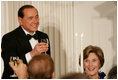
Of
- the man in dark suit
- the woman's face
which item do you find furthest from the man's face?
the woman's face

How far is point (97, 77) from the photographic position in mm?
1518

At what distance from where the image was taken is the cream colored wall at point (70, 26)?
4.94 feet

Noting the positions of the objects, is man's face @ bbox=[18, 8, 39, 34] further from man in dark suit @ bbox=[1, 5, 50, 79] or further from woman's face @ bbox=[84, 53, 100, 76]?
woman's face @ bbox=[84, 53, 100, 76]

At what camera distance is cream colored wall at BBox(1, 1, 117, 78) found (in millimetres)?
1505

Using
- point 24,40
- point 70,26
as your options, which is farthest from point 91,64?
point 24,40

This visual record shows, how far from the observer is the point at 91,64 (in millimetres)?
1515

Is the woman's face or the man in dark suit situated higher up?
the man in dark suit

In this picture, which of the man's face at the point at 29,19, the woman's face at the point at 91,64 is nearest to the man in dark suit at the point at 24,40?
the man's face at the point at 29,19

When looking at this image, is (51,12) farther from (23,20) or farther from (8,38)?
(8,38)

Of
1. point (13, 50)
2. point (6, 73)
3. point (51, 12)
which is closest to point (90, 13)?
point (51, 12)

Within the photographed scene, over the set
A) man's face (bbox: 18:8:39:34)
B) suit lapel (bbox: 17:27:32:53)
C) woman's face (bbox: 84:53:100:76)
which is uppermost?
man's face (bbox: 18:8:39:34)

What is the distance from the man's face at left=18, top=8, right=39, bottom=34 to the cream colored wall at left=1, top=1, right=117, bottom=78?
0.10 feet

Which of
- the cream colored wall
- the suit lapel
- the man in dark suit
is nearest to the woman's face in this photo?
the cream colored wall

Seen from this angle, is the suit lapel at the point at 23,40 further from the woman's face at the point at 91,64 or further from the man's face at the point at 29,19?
the woman's face at the point at 91,64
